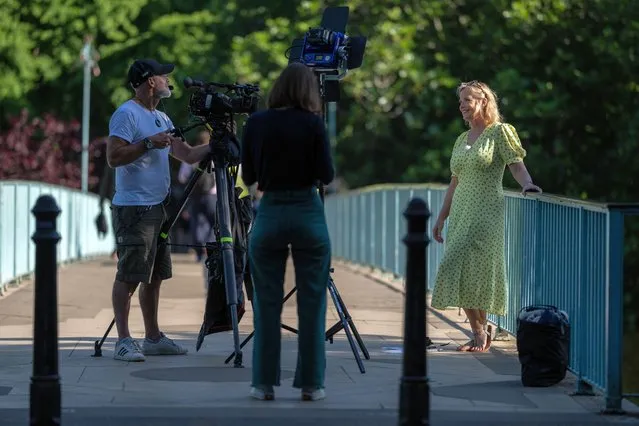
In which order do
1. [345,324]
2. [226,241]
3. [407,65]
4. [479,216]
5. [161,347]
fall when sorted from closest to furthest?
[345,324], [226,241], [161,347], [479,216], [407,65]

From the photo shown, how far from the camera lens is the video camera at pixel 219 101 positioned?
1009 centimetres

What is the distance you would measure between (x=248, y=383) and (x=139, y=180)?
1752 mm

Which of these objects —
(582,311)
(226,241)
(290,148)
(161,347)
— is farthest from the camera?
(161,347)

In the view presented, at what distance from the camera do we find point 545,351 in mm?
9203

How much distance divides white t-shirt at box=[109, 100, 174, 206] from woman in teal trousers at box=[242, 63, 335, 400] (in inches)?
82.2

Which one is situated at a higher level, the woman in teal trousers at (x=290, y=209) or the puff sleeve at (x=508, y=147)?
the puff sleeve at (x=508, y=147)

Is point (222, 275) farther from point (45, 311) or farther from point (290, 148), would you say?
point (45, 311)

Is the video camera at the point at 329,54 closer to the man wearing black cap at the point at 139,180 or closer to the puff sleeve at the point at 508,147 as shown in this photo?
the man wearing black cap at the point at 139,180

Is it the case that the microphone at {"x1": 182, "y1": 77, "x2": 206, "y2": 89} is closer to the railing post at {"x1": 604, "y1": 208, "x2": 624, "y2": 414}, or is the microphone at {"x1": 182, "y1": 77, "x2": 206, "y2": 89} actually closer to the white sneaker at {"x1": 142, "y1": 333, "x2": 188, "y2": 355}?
the white sneaker at {"x1": 142, "y1": 333, "x2": 188, "y2": 355}

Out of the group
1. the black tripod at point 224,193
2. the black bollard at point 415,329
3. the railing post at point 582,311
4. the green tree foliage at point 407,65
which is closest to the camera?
the black bollard at point 415,329

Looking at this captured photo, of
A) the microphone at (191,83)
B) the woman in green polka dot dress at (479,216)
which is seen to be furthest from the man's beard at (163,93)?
the woman in green polka dot dress at (479,216)

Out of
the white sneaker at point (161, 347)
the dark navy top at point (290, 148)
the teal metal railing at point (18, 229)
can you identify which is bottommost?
the white sneaker at point (161, 347)

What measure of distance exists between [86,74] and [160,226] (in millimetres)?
35416

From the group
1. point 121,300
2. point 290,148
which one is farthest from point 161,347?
point 290,148
